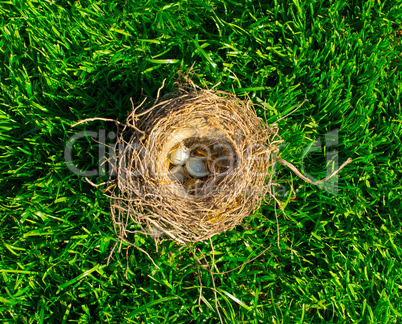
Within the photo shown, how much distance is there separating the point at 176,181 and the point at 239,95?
727 millimetres

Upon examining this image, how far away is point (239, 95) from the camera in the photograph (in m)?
2.16

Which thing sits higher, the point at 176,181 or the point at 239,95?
the point at 239,95

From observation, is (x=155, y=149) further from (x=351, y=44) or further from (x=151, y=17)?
(x=351, y=44)

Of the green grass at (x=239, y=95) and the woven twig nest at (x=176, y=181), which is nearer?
the woven twig nest at (x=176, y=181)

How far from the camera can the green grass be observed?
2.06 metres

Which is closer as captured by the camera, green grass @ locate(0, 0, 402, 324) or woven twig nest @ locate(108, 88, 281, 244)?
woven twig nest @ locate(108, 88, 281, 244)

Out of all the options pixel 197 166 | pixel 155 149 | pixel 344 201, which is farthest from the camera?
pixel 344 201

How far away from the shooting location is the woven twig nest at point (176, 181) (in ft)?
5.71

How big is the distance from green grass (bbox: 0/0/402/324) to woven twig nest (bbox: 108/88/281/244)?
0.34 metres

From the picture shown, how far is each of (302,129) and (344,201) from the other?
0.56m

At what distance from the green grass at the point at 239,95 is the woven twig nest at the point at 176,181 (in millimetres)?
339

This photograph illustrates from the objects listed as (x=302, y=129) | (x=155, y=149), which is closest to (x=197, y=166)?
(x=155, y=149)

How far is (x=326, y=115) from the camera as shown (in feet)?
7.27

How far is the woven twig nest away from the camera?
68.5 inches
